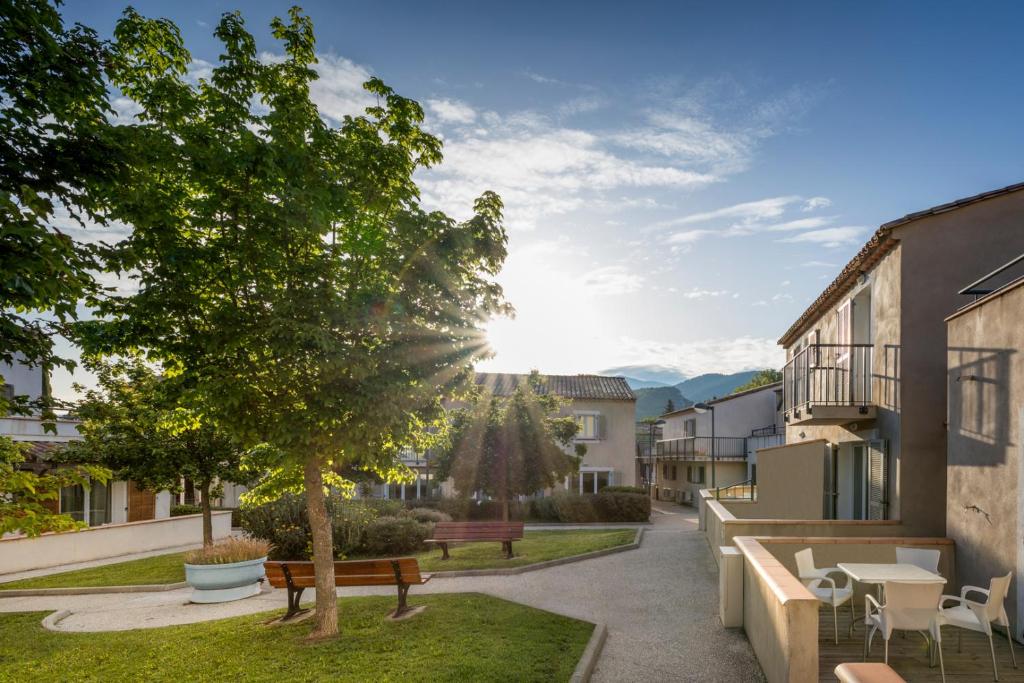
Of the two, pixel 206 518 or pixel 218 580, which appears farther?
pixel 206 518

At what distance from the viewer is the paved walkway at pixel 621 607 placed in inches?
293

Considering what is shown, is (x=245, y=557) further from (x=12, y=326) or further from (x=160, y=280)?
(x=12, y=326)

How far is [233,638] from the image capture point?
28.3ft

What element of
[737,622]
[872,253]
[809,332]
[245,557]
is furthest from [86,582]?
[809,332]

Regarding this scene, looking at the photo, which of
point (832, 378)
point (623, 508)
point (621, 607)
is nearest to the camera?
point (621, 607)

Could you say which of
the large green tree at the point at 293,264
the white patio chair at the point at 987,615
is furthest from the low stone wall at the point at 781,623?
the large green tree at the point at 293,264

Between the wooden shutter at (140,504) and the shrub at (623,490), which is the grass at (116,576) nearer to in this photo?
the wooden shutter at (140,504)

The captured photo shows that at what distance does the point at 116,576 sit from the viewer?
14.5 meters

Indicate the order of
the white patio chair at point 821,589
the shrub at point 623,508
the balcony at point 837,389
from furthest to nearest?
the shrub at point 623,508 → the balcony at point 837,389 → the white patio chair at point 821,589

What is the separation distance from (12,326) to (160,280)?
2387mm

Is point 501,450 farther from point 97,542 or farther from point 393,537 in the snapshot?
point 97,542

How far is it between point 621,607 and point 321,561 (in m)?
4.80

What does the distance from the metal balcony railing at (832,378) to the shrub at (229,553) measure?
1126cm

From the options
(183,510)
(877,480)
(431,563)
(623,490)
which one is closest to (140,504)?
(183,510)
